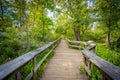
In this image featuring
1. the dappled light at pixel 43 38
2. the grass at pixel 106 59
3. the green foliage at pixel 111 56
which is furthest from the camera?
the green foliage at pixel 111 56

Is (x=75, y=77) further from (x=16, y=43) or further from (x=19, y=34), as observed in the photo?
(x=16, y=43)

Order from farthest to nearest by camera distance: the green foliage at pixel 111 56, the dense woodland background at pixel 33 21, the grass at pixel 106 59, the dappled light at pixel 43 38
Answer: the dense woodland background at pixel 33 21 < the green foliage at pixel 111 56 < the grass at pixel 106 59 < the dappled light at pixel 43 38

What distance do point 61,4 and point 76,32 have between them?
4248 millimetres

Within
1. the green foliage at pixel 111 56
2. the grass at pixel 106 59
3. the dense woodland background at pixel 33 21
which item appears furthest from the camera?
the dense woodland background at pixel 33 21

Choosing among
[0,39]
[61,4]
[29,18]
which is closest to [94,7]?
[61,4]

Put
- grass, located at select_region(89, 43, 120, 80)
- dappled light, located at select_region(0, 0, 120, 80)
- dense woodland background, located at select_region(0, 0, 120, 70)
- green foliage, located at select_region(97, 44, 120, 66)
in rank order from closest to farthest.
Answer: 1. dappled light, located at select_region(0, 0, 120, 80)
2. grass, located at select_region(89, 43, 120, 80)
3. green foliage, located at select_region(97, 44, 120, 66)
4. dense woodland background, located at select_region(0, 0, 120, 70)

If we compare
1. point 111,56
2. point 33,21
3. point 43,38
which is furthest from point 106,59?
point 43,38

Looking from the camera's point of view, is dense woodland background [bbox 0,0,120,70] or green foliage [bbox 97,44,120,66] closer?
green foliage [bbox 97,44,120,66]

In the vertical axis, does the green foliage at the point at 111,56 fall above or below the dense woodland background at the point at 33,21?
below

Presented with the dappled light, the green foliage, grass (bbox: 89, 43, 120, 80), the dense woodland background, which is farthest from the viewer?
the dense woodland background

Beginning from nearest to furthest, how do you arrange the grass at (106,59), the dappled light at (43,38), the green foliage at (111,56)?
1. the dappled light at (43,38)
2. the grass at (106,59)
3. the green foliage at (111,56)

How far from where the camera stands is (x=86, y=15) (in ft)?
54.5

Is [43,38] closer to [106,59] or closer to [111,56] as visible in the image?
[111,56]

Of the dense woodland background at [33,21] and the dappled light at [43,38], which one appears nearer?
the dappled light at [43,38]
